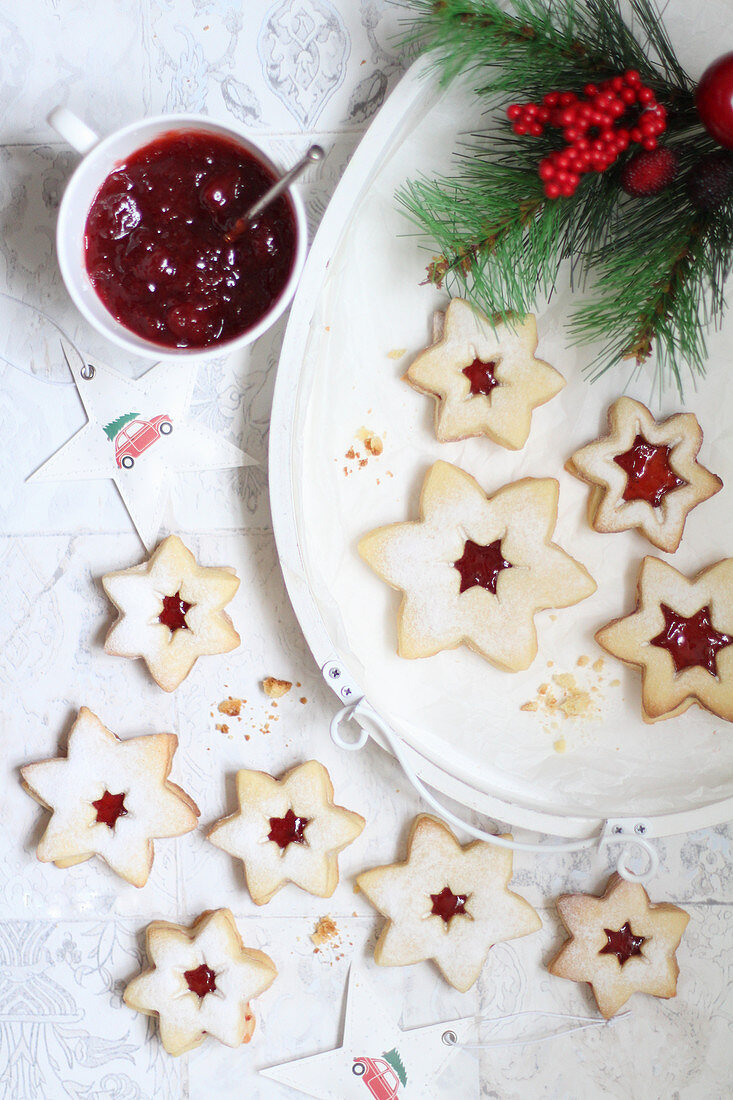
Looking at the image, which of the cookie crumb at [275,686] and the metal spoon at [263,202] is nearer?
the metal spoon at [263,202]

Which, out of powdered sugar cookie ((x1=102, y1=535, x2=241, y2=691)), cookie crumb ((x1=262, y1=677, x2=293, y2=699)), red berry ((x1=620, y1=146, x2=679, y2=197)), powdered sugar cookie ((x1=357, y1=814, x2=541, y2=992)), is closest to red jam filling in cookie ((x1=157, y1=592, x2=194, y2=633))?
powdered sugar cookie ((x1=102, y1=535, x2=241, y2=691))

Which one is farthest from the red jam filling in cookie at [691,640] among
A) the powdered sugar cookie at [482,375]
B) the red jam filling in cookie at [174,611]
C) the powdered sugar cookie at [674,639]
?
the red jam filling in cookie at [174,611]

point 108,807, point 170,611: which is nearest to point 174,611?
point 170,611

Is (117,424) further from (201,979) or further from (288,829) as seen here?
(201,979)

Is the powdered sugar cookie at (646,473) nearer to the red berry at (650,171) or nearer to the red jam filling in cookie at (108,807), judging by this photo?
the red berry at (650,171)

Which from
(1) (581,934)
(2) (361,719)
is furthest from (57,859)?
(1) (581,934)

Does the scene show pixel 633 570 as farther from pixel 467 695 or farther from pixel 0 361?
pixel 0 361

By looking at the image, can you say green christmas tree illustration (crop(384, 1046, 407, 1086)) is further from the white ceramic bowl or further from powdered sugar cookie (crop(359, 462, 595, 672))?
the white ceramic bowl
